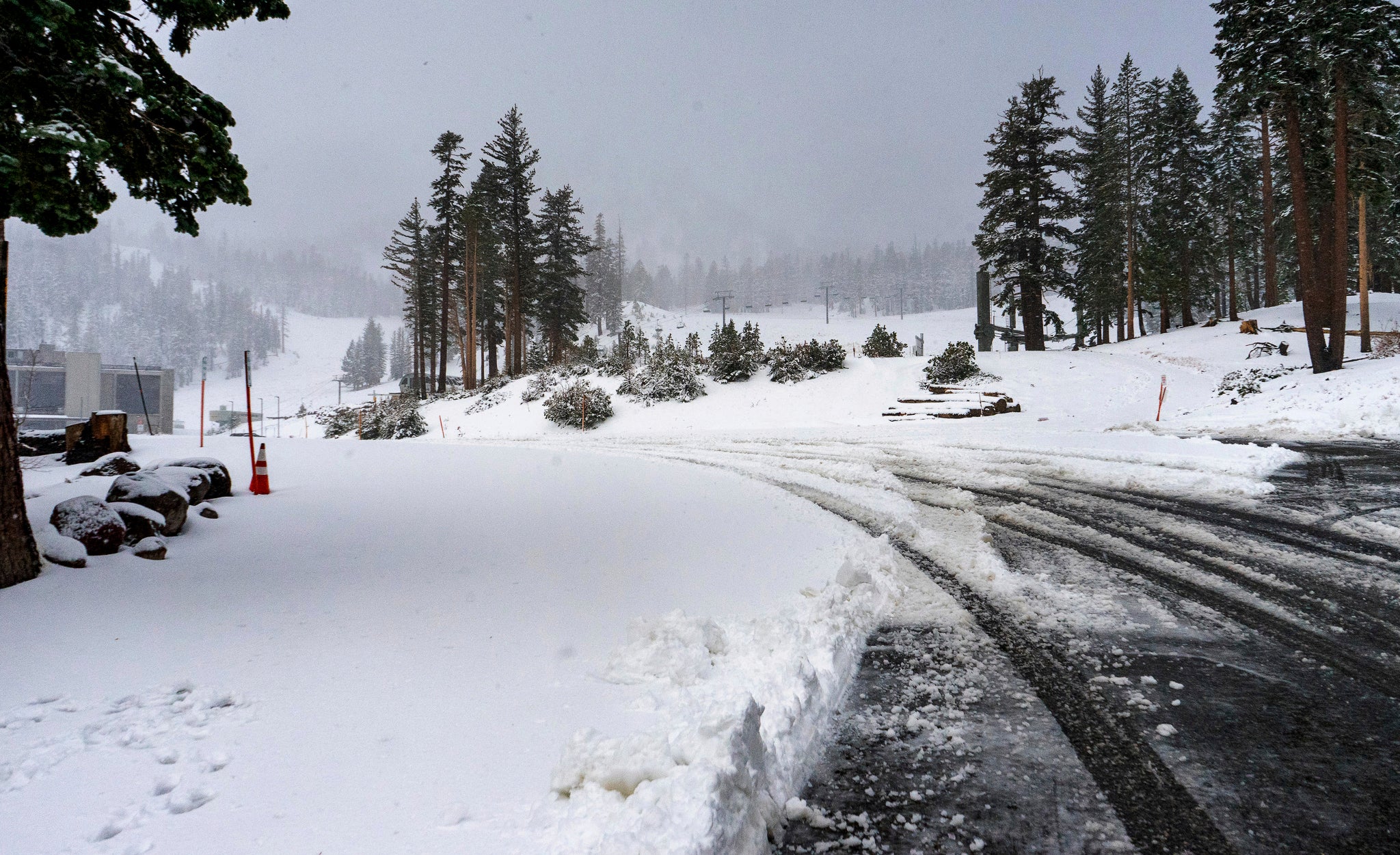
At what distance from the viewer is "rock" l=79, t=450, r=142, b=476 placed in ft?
19.9

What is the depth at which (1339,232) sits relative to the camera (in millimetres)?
17016

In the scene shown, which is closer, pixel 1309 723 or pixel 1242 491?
pixel 1309 723

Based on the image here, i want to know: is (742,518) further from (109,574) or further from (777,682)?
(109,574)

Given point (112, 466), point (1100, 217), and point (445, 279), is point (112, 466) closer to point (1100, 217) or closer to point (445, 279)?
point (445, 279)

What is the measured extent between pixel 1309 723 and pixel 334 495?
7879 millimetres

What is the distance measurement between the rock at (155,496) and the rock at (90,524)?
1.26 feet

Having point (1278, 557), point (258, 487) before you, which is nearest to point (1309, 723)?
point (1278, 557)

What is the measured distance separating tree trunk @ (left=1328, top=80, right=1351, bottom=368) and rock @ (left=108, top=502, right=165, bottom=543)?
2399cm

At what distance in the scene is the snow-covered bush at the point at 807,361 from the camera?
23.5 m

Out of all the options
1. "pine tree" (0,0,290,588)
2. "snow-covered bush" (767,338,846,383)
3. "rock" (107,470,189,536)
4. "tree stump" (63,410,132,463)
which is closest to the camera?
"pine tree" (0,0,290,588)

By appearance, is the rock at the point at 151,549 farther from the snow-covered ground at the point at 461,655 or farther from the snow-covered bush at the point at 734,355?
the snow-covered bush at the point at 734,355

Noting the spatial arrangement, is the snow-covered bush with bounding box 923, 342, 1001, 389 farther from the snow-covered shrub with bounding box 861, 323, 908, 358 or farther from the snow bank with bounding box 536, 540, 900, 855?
the snow bank with bounding box 536, 540, 900, 855

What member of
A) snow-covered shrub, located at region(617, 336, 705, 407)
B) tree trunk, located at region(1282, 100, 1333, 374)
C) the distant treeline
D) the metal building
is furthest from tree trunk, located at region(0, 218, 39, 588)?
the distant treeline

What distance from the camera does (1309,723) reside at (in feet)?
8.65
